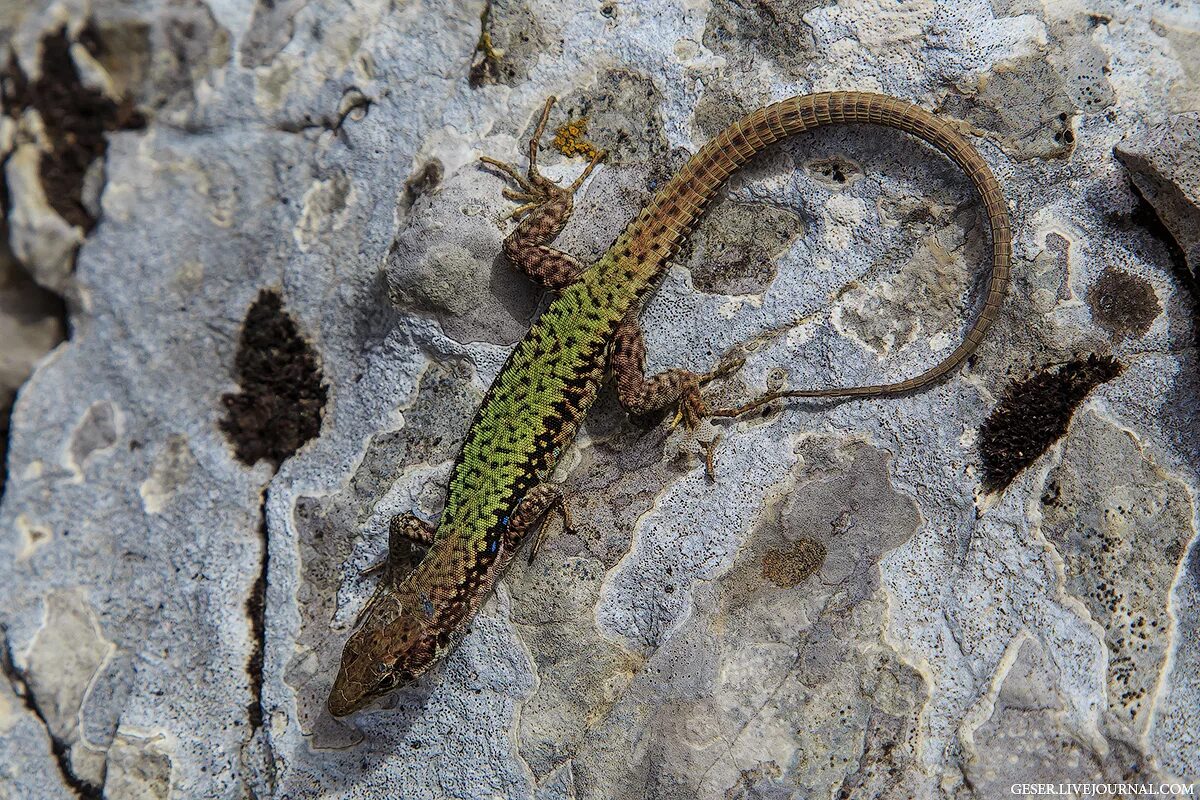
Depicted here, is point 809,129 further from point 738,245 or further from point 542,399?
point 542,399

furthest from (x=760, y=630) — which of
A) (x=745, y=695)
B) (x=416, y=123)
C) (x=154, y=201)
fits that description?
(x=154, y=201)

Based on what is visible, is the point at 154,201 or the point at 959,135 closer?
the point at 959,135

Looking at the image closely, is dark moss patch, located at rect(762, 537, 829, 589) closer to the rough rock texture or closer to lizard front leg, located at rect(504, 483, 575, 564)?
the rough rock texture

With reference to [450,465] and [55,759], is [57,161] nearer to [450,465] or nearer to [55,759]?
[450,465]

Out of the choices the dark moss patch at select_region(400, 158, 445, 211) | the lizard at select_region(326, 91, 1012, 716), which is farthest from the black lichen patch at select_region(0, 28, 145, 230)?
the lizard at select_region(326, 91, 1012, 716)

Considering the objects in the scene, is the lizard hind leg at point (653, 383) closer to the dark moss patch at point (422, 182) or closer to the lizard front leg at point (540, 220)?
the lizard front leg at point (540, 220)

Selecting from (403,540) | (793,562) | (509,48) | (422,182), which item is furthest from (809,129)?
(403,540)
